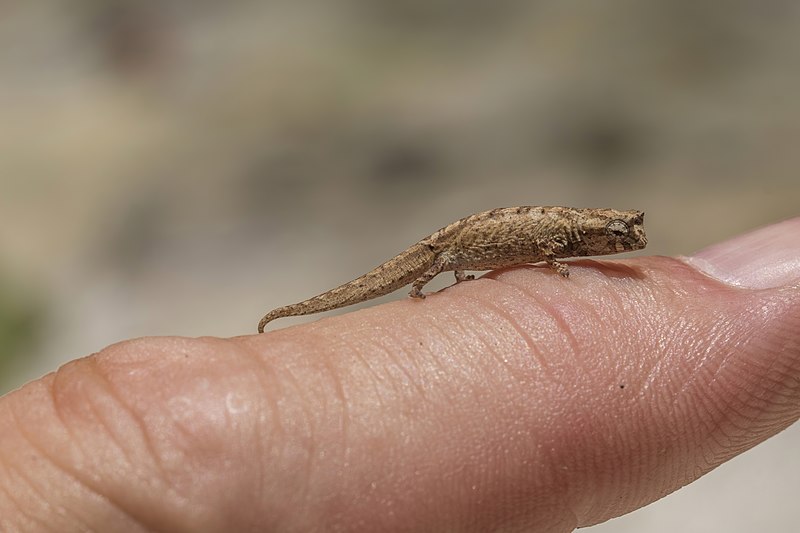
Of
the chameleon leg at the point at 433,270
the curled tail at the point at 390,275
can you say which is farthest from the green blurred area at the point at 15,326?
the chameleon leg at the point at 433,270

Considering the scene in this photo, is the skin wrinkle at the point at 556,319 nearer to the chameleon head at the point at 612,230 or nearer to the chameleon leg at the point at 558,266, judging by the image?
the chameleon leg at the point at 558,266

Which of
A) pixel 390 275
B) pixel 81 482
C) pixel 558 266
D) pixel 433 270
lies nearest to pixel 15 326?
pixel 390 275

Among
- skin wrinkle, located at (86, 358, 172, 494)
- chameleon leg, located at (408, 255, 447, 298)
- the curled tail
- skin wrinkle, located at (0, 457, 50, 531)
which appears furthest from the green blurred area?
skin wrinkle, located at (0, 457, 50, 531)

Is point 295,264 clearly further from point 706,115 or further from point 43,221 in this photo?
point 706,115

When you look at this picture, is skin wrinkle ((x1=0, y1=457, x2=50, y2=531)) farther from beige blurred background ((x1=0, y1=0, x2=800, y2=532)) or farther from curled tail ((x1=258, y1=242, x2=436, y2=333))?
beige blurred background ((x1=0, y1=0, x2=800, y2=532))

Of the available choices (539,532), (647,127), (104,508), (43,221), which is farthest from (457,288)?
(43,221)

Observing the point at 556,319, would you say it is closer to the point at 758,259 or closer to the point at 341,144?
the point at 758,259
